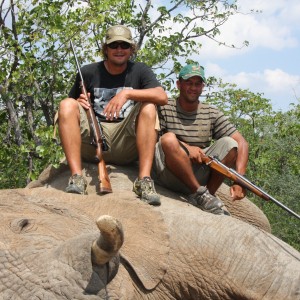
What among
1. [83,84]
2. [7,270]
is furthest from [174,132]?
[7,270]

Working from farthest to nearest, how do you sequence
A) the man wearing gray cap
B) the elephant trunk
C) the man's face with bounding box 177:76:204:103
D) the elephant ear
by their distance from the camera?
the man's face with bounding box 177:76:204:103
the man wearing gray cap
the elephant ear
the elephant trunk

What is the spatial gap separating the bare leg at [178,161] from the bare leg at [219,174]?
0.36 metres

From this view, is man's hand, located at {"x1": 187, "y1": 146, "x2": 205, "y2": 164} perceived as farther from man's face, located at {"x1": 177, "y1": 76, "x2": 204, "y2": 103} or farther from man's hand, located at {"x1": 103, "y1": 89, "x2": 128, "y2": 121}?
man's hand, located at {"x1": 103, "y1": 89, "x2": 128, "y2": 121}

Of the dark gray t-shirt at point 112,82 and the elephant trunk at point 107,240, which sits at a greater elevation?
the dark gray t-shirt at point 112,82

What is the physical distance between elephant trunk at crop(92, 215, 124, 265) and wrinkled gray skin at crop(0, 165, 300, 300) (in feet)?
0.03

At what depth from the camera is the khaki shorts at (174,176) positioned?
19.0 feet

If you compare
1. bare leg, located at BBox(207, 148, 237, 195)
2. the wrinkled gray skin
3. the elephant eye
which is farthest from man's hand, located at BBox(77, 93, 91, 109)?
the elephant eye

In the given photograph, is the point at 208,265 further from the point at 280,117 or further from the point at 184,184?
the point at 280,117

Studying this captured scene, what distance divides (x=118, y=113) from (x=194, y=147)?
78 cm

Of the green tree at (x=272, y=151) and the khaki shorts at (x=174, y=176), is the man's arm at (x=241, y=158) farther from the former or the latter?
the green tree at (x=272, y=151)

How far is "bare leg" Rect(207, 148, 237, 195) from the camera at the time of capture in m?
5.92

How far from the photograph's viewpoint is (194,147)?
5961 millimetres

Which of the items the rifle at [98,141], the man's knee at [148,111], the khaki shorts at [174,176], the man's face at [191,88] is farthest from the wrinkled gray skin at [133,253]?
the man's face at [191,88]

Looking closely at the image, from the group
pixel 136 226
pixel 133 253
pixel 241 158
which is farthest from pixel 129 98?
pixel 133 253
